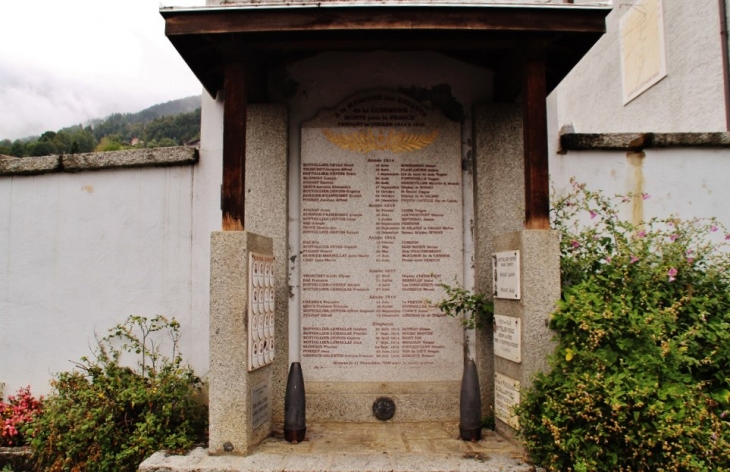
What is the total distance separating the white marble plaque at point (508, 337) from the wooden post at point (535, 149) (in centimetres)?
83

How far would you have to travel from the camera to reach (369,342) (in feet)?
16.9

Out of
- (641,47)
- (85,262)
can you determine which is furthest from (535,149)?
(641,47)

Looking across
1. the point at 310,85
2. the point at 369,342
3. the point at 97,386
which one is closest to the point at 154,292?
the point at 97,386

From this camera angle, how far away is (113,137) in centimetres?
2739

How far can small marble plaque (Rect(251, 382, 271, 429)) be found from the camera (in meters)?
4.22

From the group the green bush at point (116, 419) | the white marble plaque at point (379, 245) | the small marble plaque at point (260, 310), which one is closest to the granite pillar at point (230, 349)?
the small marble plaque at point (260, 310)

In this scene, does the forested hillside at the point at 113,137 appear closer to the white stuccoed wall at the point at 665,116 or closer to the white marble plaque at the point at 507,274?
the white marble plaque at the point at 507,274

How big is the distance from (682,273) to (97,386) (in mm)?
5185

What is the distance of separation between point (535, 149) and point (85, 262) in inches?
183

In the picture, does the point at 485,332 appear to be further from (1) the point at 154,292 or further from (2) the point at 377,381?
(1) the point at 154,292

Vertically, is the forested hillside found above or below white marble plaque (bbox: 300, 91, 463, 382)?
above

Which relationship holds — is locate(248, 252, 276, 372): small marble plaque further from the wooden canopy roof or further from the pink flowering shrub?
the pink flowering shrub

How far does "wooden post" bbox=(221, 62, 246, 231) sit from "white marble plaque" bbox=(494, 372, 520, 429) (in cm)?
257

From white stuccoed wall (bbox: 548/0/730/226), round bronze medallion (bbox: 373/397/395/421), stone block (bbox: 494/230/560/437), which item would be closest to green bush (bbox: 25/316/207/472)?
round bronze medallion (bbox: 373/397/395/421)
